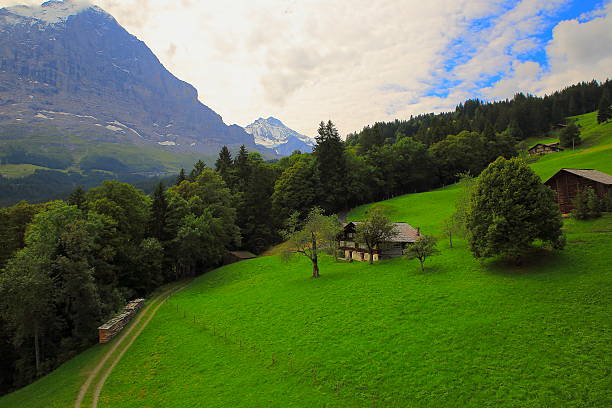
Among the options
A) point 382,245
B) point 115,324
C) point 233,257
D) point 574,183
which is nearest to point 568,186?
point 574,183

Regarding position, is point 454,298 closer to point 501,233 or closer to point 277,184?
point 501,233

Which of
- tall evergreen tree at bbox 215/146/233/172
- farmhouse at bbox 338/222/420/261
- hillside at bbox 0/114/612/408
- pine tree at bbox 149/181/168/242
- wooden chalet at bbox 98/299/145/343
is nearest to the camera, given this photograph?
hillside at bbox 0/114/612/408

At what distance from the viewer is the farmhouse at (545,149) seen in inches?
4031

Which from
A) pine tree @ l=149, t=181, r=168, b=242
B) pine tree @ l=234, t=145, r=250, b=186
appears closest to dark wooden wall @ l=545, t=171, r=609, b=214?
pine tree @ l=149, t=181, r=168, b=242

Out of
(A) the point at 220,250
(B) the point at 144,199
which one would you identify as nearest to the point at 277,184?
(A) the point at 220,250

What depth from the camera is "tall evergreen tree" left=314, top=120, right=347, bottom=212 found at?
253ft

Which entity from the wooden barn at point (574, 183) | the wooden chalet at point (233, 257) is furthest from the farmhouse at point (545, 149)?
the wooden chalet at point (233, 257)

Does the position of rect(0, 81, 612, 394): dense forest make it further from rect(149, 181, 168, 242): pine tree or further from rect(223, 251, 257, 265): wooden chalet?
rect(223, 251, 257, 265): wooden chalet

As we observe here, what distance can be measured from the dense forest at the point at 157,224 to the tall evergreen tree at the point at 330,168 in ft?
0.79

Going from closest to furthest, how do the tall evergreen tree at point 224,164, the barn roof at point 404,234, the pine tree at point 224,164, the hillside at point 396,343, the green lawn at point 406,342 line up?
1. the green lawn at point 406,342
2. the hillside at point 396,343
3. the barn roof at point 404,234
4. the pine tree at point 224,164
5. the tall evergreen tree at point 224,164

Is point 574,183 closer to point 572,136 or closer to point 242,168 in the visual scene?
point 242,168

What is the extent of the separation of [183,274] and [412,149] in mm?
66256

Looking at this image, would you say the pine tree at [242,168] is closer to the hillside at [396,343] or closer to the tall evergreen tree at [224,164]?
the tall evergreen tree at [224,164]

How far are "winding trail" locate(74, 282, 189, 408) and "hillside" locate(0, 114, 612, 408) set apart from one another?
2.56ft
